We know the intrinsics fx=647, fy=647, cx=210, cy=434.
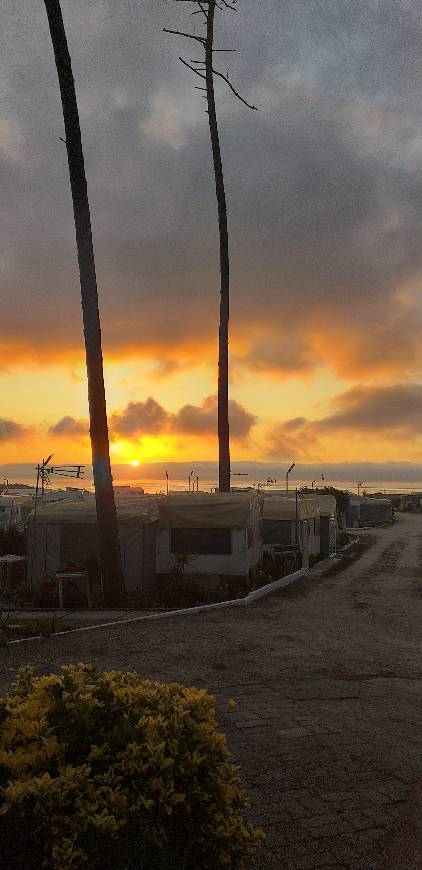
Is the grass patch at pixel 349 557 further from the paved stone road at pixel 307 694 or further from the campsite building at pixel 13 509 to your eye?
the campsite building at pixel 13 509

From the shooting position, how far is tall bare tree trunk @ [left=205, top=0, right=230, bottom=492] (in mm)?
29109

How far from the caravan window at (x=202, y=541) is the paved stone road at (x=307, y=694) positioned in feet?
7.96

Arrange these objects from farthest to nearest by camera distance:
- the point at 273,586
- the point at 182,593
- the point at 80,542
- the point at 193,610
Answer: the point at 273,586 → the point at 80,542 → the point at 182,593 → the point at 193,610

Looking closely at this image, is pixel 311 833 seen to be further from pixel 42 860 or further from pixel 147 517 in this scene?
pixel 147 517

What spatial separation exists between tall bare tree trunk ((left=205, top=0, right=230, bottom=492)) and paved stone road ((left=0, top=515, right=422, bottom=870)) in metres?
9.86

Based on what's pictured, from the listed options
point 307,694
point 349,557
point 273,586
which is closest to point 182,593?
point 273,586

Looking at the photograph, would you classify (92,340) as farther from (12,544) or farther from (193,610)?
(12,544)

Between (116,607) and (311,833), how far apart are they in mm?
12993

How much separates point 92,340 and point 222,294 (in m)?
12.2

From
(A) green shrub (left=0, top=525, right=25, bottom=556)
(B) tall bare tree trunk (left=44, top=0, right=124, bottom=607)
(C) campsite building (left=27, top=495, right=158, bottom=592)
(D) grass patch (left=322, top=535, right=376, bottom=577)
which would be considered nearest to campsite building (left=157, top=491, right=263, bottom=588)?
(C) campsite building (left=27, top=495, right=158, bottom=592)

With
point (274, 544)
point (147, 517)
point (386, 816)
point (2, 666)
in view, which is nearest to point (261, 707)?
point (386, 816)

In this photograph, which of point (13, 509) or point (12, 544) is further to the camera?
point (13, 509)

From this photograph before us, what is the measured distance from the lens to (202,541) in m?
21.2

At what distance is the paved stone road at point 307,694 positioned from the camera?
601 cm
